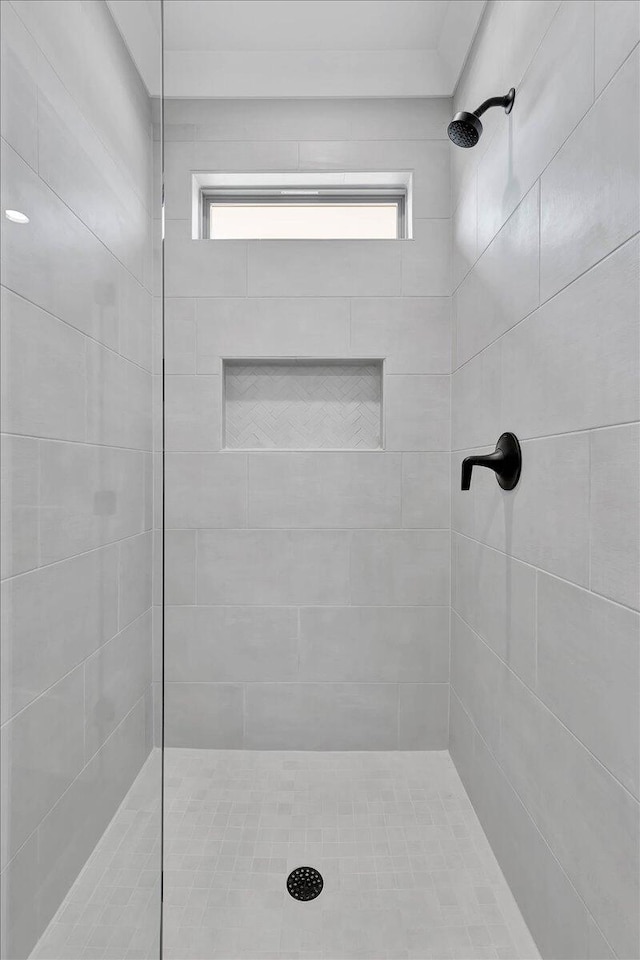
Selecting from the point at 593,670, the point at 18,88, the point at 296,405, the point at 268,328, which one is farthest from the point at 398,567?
the point at 18,88

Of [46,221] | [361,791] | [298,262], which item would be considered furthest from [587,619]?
[298,262]

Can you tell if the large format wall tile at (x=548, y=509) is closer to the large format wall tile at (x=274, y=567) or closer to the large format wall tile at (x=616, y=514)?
the large format wall tile at (x=616, y=514)

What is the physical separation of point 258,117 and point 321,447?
1.12 meters


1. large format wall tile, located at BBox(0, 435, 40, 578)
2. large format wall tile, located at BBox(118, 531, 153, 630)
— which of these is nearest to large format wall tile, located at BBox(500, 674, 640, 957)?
large format wall tile, located at BBox(118, 531, 153, 630)

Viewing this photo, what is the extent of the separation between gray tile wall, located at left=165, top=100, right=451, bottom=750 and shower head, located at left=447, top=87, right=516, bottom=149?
1.83 feet

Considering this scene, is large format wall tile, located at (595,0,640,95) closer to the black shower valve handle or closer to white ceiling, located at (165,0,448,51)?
the black shower valve handle

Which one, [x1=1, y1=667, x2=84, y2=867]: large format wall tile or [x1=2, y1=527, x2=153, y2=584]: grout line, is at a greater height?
[x1=2, y1=527, x2=153, y2=584]: grout line

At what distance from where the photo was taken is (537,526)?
1158 millimetres

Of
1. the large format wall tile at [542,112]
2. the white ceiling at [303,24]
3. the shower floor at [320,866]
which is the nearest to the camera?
the large format wall tile at [542,112]

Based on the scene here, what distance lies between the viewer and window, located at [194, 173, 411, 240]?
79.6 inches

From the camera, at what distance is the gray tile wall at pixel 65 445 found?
623 millimetres

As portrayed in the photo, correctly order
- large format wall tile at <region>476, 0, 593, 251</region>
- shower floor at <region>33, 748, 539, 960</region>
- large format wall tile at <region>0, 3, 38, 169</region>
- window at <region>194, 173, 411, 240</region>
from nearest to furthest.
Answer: large format wall tile at <region>0, 3, 38, 169</region>, large format wall tile at <region>476, 0, 593, 251</region>, shower floor at <region>33, 748, 539, 960</region>, window at <region>194, 173, 411, 240</region>

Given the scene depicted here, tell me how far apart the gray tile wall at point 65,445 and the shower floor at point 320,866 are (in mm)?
118

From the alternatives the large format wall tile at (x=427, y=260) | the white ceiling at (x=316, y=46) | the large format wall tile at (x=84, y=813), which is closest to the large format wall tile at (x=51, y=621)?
the large format wall tile at (x=84, y=813)
